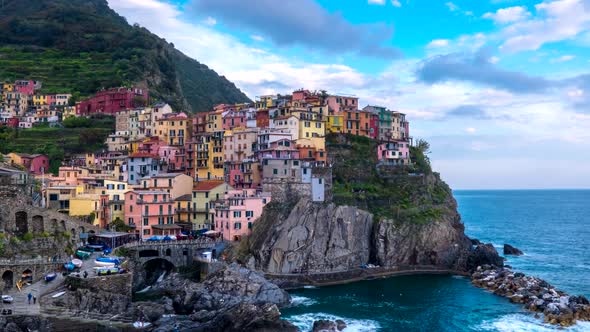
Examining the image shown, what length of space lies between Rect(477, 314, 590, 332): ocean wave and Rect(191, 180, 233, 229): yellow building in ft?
130

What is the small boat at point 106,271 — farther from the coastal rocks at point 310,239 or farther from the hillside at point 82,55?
the hillside at point 82,55

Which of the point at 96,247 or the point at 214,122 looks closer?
the point at 96,247

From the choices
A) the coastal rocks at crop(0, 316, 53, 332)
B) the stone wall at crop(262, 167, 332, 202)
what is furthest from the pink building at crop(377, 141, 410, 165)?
the coastal rocks at crop(0, 316, 53, 332)

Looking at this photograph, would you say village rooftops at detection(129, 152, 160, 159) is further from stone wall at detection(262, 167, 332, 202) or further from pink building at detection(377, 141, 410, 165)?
pink building at detection(377, 141, 410, 165)

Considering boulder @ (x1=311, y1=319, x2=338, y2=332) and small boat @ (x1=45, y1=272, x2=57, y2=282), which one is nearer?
boulder @ (x1=311, y1=319, x2=338, y2=332)

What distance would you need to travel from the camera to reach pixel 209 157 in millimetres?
94688

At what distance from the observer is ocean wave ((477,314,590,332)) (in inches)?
2189

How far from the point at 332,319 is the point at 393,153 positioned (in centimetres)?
4530

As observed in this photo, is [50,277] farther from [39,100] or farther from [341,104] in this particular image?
[39,100]

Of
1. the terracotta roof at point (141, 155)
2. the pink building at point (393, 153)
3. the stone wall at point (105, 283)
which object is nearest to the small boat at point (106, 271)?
the stone wall at point (105, 283)

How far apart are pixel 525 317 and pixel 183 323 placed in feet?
114

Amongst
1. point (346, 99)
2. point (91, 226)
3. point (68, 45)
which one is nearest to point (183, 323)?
point (91, 226)

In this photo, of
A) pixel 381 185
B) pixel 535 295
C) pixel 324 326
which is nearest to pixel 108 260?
pixel 324 326

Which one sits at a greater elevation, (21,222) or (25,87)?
(25,87)
